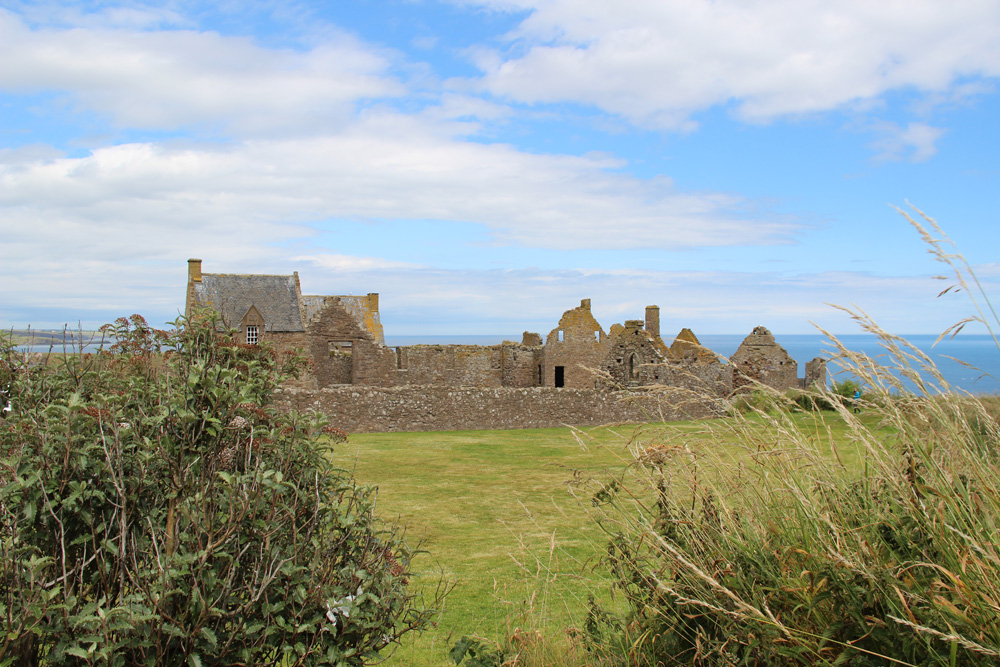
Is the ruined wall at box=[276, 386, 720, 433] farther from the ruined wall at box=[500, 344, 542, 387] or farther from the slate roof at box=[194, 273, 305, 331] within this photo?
the slate roof at box=[194, 273, 305, 331]

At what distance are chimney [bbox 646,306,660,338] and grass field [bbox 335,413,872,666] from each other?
1411cm

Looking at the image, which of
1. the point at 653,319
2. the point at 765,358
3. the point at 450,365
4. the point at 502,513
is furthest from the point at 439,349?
the point at 502,513

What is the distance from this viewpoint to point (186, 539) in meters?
3.39

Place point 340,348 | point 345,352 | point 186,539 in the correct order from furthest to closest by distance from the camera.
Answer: point 340,348
point 345,352
point 186,539

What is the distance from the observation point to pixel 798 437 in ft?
14.1

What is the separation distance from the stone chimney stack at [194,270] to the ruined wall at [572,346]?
1852 centimetres

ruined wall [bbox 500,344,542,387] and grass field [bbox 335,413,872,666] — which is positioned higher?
ruined wall [bbox 500,344,542,387]

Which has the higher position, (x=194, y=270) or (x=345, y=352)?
(x=194, y=270)

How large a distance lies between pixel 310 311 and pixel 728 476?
40.3 metres

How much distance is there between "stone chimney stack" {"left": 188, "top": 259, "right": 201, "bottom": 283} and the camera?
121 feet

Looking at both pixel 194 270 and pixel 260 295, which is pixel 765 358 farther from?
pixel 194 270

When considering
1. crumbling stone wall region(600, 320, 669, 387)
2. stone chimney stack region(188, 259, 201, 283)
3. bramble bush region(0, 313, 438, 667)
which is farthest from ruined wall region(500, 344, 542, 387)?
bramble bush region(0, 313, 438, 667)

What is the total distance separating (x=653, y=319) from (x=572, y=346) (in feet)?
15.4

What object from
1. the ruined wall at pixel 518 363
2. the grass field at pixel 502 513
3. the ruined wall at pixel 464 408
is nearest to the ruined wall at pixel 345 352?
the ruined wall at pixel 518 363
